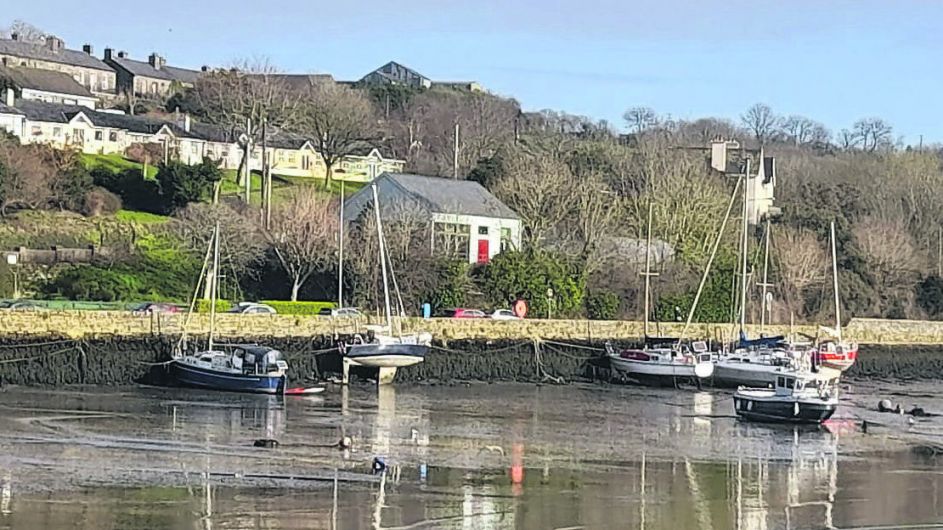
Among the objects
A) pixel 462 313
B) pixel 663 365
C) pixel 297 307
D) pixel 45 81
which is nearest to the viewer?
pixel 663 365

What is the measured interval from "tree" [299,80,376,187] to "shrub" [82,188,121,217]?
681 inches

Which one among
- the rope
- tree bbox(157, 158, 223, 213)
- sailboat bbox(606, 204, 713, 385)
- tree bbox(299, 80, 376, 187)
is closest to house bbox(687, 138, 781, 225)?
tree bbox(299, 80, 376, 187)

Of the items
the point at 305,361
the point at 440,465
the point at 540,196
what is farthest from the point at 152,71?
the point at 440,465

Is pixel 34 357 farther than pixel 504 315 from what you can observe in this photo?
No

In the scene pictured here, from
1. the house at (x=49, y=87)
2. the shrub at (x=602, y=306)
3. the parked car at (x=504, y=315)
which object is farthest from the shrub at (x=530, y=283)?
the house at (x=49, y=87)

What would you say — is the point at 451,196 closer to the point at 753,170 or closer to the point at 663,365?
the point at 663,365

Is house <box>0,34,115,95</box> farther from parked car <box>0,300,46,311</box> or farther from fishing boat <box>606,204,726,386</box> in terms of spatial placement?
fishing boat <box>606,204,726,386</box>

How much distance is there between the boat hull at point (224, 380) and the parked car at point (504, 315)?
13.0 m

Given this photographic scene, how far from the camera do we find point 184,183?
65.5 m

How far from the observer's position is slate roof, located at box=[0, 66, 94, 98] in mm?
92938

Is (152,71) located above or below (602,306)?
above

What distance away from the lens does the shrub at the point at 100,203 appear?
63.2 metres

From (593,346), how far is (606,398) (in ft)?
27.5

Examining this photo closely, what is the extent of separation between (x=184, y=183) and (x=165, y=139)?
16165mm
